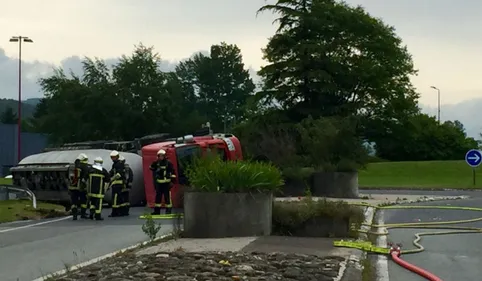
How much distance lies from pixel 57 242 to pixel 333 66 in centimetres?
4544

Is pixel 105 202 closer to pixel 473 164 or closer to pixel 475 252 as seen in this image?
pixel 475 252

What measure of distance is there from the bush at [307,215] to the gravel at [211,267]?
2912 mm

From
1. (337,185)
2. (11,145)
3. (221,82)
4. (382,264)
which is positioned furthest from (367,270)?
(221,82)

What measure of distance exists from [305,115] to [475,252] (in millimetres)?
44396

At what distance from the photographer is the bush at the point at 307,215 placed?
13.4 meters

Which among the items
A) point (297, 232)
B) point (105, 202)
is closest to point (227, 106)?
point (105, 202)

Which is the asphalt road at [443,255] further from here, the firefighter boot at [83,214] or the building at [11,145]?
the building at [11,145]

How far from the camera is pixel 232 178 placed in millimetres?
12836

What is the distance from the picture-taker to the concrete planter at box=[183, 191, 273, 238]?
1277 centimetres

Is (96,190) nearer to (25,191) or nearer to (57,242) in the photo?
(25,191)

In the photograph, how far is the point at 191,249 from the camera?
11.3 meters

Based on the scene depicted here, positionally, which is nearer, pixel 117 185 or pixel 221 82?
pixel 117 185

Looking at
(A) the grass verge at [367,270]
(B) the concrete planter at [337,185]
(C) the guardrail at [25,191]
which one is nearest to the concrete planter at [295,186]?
(B) the concrete planter at [337,185]

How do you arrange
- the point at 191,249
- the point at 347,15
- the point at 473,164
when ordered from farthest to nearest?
the point at 347,15 → the point at 473,164 → the point at 191,249
